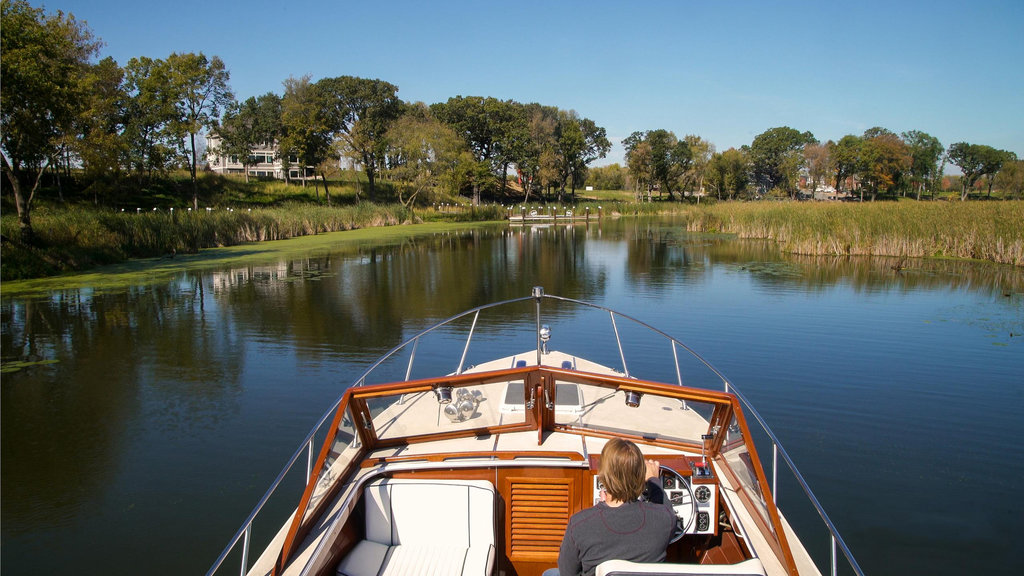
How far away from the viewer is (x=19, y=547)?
5191 mm

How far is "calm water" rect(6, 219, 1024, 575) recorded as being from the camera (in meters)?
5.47

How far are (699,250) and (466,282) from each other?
13.2m

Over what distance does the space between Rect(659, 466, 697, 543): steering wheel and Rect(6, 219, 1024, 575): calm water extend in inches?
85.0

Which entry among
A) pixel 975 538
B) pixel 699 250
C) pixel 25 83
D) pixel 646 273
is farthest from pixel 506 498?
pixel 699 250

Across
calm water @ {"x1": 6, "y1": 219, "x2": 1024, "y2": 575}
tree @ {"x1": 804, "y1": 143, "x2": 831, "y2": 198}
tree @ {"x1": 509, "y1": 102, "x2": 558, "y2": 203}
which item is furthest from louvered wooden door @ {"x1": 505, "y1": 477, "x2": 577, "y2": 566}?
tree @ {"x1": 804, "y1": 143, "x2": 831, "y2": 198}

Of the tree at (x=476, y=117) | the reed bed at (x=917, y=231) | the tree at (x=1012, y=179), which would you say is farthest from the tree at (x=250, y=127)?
the tree at (x=1012, y=179)

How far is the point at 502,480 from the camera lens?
4027mm

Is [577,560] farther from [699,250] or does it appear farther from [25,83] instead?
[699,250]

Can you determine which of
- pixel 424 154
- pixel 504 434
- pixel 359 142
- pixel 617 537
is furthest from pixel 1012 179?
pixel 617 537

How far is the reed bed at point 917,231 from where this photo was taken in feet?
65.6

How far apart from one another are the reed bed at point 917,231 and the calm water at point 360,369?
71.7 inches

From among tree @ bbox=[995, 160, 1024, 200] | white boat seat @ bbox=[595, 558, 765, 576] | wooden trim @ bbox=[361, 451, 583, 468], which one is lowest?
wooden trim @ bbox=[361, 451, 583, 468]

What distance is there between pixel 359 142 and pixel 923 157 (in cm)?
7884

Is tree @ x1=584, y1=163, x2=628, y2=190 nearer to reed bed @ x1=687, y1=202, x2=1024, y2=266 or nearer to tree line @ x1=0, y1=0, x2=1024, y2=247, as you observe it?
tree line @ x1=0, y1=0, x2=1024, y2=247
